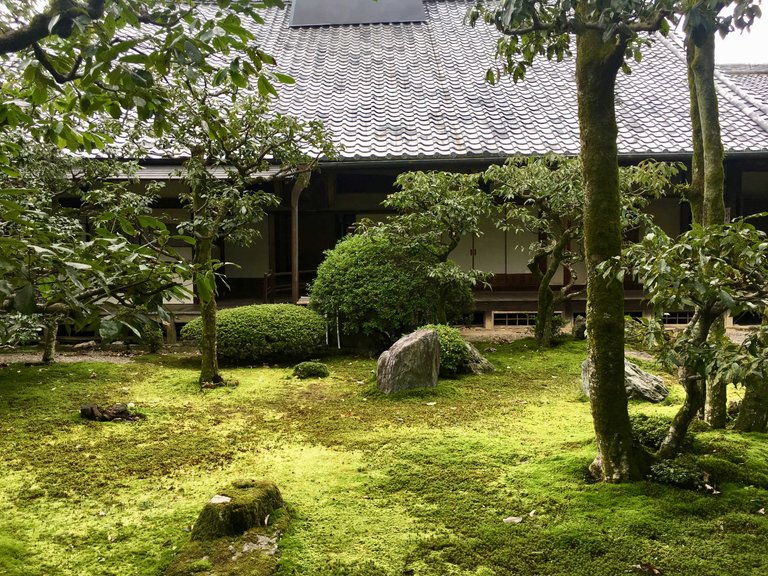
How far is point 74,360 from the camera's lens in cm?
885

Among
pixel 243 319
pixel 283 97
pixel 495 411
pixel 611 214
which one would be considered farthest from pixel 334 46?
pixel 611 214

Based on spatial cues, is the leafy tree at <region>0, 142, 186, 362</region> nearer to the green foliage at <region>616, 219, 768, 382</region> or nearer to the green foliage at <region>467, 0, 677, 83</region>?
the green foliage at <region>467, 0, 677, 83</region>

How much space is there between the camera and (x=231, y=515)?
319 centimetres

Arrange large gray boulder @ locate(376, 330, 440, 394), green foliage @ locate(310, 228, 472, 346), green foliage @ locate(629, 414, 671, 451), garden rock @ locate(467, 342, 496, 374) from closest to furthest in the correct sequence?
green foliage @ locate(629, 414, 671, 451) < large gray boulder @ locate(376, 330, 440, 394) < garden rock @ locate(467, 342, 496, 374) < green foliage @ locate(310, 228, 472, 346)

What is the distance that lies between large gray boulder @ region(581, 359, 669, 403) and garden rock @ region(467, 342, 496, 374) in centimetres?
157

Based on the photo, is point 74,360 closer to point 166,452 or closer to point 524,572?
point 166,452

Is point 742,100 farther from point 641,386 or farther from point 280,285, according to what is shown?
point 280,285

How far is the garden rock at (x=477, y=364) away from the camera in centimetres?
768

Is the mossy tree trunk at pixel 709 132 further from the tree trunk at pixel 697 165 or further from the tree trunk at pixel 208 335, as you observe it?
the tree trunk at pixel 208 335

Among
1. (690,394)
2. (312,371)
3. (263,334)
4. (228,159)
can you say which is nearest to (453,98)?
(263,334)

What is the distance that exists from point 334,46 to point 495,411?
558 inches

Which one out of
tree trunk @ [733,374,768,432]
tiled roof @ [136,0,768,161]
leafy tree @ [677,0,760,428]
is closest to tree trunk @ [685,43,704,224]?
leafy tree @ [677,0,760,428]

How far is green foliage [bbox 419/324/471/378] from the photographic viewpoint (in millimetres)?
7383

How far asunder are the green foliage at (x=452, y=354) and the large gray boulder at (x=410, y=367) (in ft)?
Answer: 1.73
